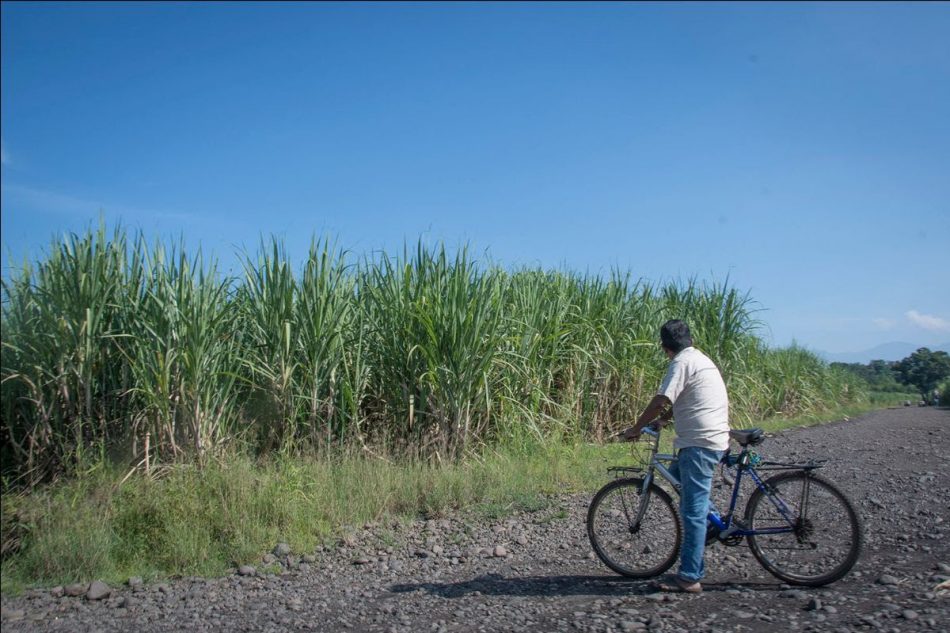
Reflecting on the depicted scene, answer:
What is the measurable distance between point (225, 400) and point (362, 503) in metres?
2.24

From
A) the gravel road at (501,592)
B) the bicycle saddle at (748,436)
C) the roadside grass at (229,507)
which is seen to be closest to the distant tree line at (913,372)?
the gravel road at (501,592)

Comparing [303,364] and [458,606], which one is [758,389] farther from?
[458,606]

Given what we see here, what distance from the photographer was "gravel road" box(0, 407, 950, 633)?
13.9 feet

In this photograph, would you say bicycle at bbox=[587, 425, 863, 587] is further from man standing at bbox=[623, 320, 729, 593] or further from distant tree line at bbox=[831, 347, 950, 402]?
distant tree line at bbox=[831, 347, 950, 402]

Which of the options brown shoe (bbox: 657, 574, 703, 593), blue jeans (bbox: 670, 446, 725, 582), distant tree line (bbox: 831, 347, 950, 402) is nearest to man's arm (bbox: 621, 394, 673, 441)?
blue jeans (bbox: 670, 446, 725, 582)

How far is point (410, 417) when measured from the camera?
862 cm

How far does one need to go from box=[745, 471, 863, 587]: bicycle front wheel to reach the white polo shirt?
535 mm

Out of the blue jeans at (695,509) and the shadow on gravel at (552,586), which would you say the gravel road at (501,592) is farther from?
the blue jeans at (695,509)

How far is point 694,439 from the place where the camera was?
464 cm

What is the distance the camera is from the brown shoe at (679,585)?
4.61m

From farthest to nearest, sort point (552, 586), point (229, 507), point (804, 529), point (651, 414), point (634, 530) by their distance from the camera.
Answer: point (229, 507)
point (634, 530)
point (552, 586)
point (651, 414)
point (804, 529)

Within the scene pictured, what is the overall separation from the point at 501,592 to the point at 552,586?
0.39 metres

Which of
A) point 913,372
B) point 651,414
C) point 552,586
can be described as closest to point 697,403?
point 651,414

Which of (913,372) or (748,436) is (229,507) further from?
(913,372)
